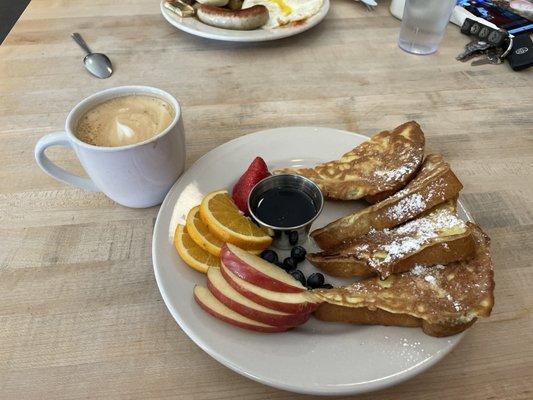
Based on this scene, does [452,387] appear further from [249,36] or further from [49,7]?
[49,7]

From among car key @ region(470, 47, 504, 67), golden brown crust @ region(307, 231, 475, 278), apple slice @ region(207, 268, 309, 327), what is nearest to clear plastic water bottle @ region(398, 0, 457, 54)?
car key @ region(470, 47, 504, 67)

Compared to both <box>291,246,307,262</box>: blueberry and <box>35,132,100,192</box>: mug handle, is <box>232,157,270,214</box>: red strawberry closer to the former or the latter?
<box>291,246,307,262</box>: blueberry

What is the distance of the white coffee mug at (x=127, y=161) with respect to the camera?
1013 mm

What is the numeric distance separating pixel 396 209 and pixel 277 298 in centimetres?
40

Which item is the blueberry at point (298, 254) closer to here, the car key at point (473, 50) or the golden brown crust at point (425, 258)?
the golden brown crust at point (425, 258)

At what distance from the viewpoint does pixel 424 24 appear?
1.79 m

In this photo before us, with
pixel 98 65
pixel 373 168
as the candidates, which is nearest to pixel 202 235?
pixel 373 168

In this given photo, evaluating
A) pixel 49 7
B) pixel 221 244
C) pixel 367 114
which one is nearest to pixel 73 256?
pixel 221 244

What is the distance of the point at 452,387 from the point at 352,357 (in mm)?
219

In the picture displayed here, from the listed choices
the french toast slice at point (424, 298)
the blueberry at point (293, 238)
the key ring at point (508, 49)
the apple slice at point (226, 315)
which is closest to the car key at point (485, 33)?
the key ring at point (508, 49)

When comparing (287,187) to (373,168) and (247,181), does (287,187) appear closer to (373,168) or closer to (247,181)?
(247,181)

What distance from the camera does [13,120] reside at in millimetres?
1476

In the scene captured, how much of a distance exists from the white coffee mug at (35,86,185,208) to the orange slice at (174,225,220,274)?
0.63 feet

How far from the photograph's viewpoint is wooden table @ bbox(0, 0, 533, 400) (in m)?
0.86
